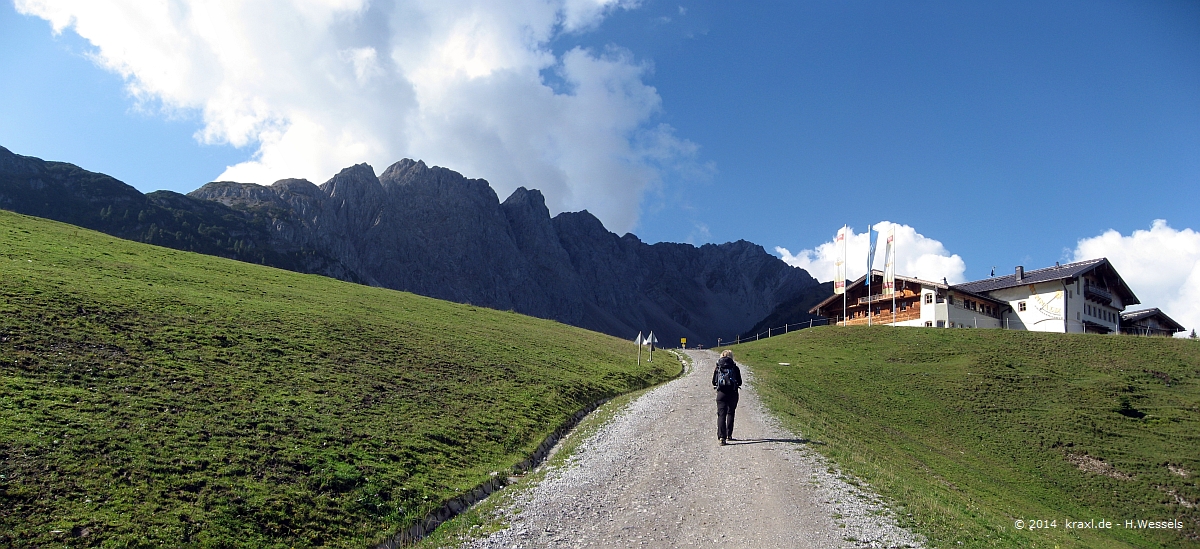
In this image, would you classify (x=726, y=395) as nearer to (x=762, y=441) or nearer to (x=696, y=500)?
(x=762, y=441)

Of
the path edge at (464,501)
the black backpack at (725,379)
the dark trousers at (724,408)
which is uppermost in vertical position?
the black backpack at (725,379)

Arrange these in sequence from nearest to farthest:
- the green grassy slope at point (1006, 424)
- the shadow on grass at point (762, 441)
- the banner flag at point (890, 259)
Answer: the green grassy slope at point (1006, 424) < the shadow on grass at point (762, 441) < the banner flag at point (890, 259)

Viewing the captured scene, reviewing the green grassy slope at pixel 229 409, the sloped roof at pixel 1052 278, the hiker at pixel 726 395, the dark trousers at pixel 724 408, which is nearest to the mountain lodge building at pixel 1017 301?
the sloped roof at pixel 1052 278

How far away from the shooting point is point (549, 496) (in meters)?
17.3

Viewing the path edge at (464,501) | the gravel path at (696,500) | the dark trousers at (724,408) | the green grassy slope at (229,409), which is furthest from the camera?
the dark trousers at (724,408)

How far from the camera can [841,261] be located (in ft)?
300

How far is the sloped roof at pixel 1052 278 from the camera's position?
288 ft

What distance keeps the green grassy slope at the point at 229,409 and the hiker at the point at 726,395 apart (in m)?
7.12

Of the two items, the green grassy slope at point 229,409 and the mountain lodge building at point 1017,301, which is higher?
the mountain lodge building at point 1017,301

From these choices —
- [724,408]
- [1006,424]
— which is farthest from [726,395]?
[1006,424]

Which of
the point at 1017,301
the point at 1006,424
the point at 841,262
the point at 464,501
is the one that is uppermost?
the point at 841,262

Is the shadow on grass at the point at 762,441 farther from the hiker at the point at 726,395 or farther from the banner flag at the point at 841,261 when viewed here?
the banner flag at the point at 841,261

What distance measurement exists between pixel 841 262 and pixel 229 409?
8451 cm

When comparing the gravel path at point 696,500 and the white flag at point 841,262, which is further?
the white flag at point 841,262
